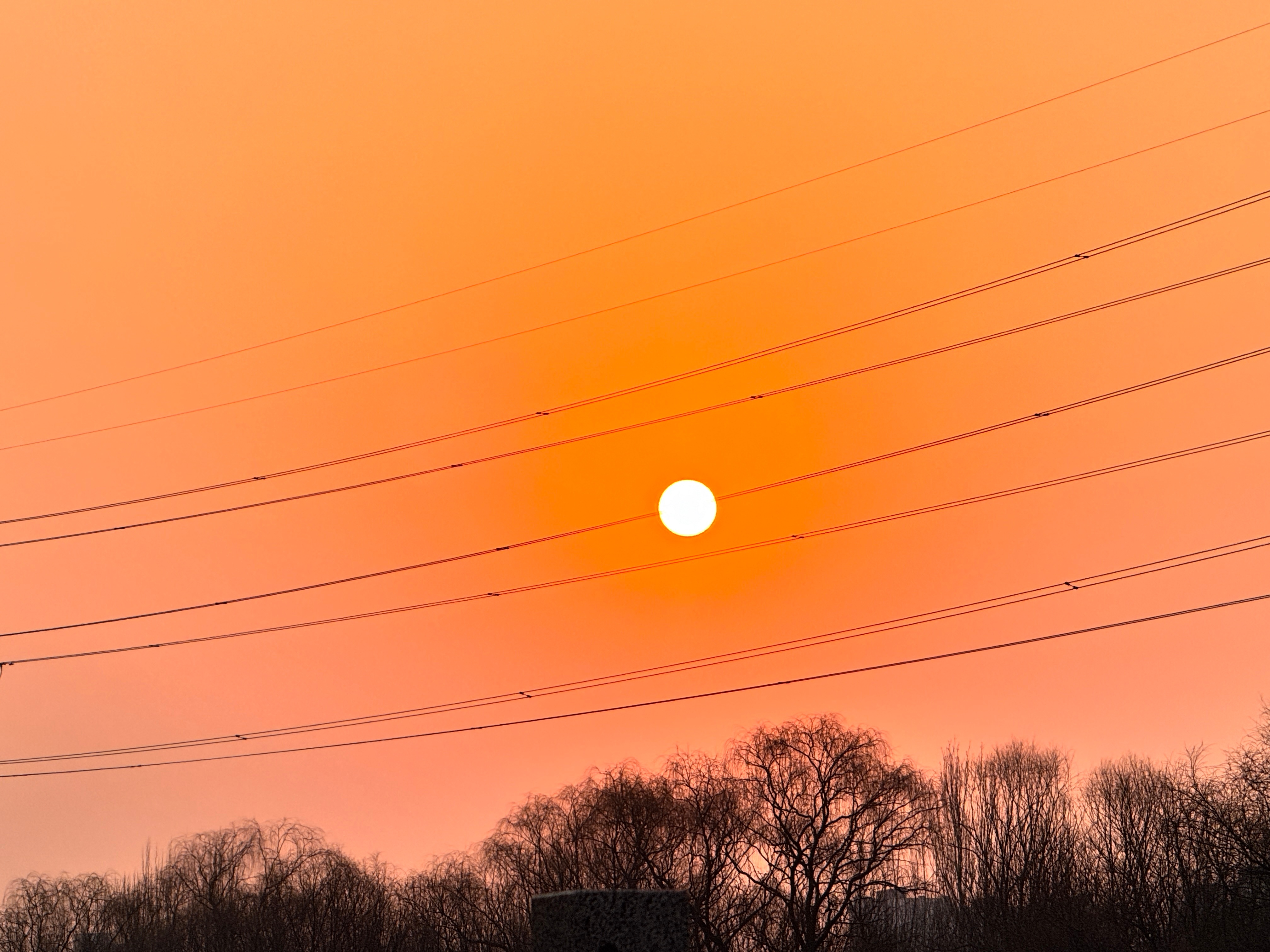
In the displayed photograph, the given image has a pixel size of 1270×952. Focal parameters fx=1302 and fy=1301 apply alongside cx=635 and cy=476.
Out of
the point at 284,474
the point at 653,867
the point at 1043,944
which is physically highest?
the point at 284,474

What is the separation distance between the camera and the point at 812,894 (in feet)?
149

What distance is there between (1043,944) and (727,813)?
40.0 feet

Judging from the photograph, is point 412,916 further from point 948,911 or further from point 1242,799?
point 1242,799

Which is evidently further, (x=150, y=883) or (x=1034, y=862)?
(x=150, y=883)

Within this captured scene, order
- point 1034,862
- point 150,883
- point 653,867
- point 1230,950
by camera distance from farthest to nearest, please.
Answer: point 150,883 → point 1034,862 → point 653,867 → point 1230,950

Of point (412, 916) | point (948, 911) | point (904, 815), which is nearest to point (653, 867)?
point (904, 815)

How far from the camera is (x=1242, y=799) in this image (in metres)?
39.7

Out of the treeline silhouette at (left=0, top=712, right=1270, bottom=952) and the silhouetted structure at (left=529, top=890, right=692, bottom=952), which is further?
the treeline silhouette at (left=0, top=712, right=1270, bottom=952)

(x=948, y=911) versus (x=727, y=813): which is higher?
(x=727, y=813)

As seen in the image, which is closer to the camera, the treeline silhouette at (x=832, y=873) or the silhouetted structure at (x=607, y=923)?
the silhouetted structure at (x=607, y=923)

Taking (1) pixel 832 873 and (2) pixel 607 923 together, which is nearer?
(2) pixel 607 923

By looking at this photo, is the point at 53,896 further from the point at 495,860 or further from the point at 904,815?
the point at 904,815

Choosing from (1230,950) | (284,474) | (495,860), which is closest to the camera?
(284,474)

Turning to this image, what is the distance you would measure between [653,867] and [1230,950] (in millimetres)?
17916
